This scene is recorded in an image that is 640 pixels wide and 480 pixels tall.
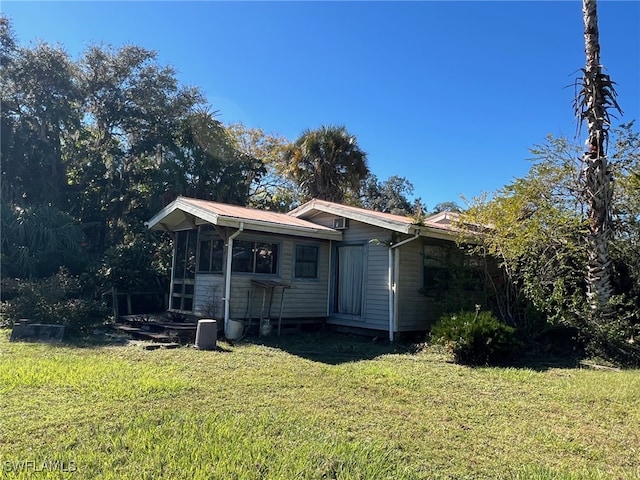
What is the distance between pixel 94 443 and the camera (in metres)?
3.59

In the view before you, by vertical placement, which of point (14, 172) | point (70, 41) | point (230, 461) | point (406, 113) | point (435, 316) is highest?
point (70, 41)

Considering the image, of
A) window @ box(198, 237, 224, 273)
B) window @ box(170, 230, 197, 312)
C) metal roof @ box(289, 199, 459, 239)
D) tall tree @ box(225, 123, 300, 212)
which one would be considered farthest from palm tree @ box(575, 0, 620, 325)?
tall tree @ box(225, 123, 300, 212)

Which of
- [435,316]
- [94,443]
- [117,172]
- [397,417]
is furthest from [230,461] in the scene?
[117,172]

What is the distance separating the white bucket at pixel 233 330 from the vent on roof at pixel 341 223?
3.59 metres

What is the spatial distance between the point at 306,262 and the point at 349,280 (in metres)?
1.16

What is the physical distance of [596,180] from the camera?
8258 millimetres

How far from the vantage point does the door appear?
1151cm

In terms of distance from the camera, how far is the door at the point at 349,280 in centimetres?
1151

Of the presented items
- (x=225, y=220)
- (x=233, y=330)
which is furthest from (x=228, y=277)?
(x=225, y=220)

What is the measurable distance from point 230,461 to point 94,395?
233cm

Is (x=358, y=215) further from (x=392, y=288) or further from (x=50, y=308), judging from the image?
(x=50, y=308)

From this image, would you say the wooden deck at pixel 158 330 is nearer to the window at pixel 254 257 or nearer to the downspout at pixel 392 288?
the window at pixel 254 257

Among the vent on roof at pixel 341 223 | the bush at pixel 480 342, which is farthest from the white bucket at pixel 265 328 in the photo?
the bush at pixel 480 342

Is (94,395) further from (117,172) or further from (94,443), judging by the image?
(117,172)
